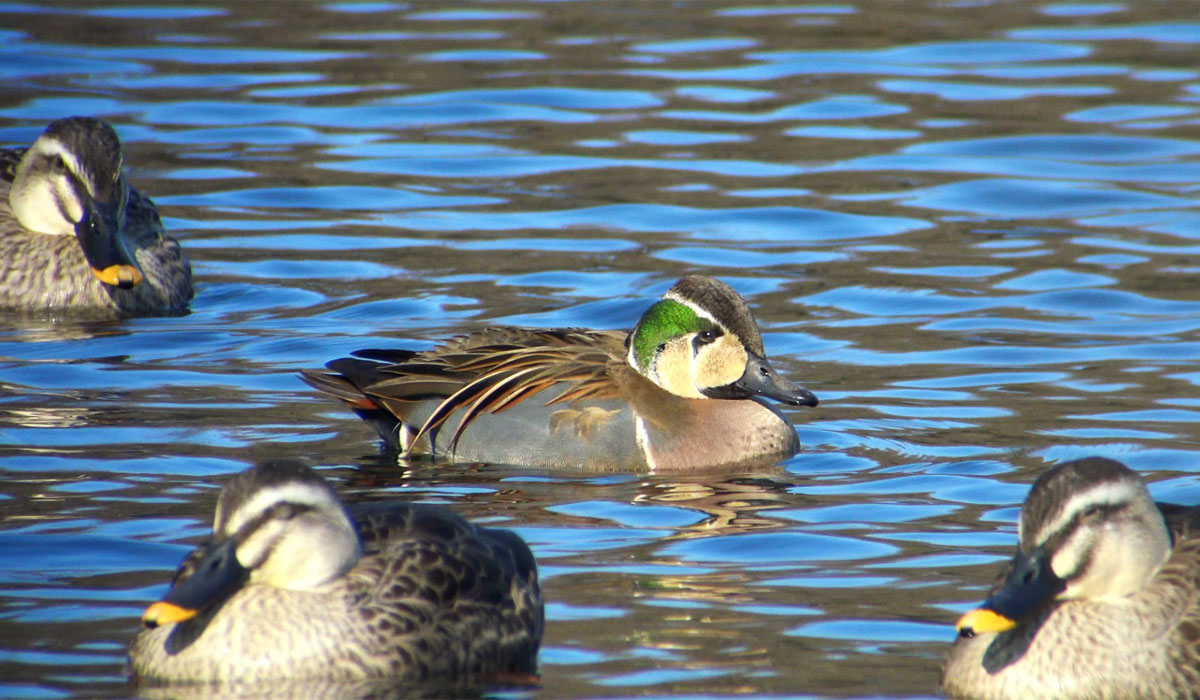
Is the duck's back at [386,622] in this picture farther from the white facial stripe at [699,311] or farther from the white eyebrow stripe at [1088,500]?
the white facial stripe at [699,311]

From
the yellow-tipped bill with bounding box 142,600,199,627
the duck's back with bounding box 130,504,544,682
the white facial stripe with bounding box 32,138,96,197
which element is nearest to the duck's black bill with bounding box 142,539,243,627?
the yellow-tipped bill with bounding box 142,600,199,627

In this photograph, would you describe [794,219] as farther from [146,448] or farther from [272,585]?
[272,585]

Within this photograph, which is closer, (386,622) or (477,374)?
(386,622)

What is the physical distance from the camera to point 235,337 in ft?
40.1

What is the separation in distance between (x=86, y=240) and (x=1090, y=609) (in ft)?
26.1

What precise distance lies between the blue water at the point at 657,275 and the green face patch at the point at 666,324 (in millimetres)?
741

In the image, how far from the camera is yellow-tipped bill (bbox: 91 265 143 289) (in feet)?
41.2

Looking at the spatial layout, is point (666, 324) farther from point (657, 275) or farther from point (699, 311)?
point (657, 275)

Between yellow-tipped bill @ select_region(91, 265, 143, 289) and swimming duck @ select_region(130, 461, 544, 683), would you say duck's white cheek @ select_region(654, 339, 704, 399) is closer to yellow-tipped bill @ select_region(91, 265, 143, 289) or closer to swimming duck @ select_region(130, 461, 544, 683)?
swimming duck @ select_region(130, 461, 544, 683)

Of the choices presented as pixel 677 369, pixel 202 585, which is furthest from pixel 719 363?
pixel 202 585

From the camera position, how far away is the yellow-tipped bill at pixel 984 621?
6375mm

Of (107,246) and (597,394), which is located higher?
(107,246)

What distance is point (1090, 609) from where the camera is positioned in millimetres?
6754

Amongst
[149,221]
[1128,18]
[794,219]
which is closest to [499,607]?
[149,221]
